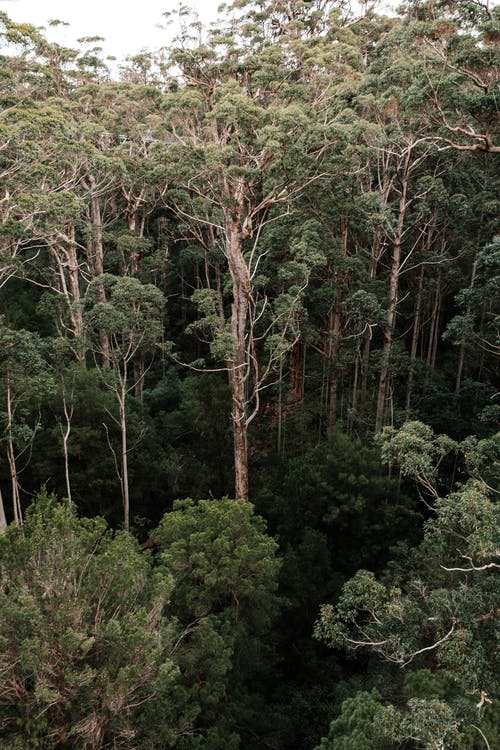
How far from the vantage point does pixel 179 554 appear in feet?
33.5

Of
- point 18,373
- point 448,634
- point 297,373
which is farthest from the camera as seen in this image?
point 297,373

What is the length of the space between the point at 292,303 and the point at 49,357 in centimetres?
774

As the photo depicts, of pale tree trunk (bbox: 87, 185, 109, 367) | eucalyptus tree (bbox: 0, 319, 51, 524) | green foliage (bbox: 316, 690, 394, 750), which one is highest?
pale tree trunk (bbox: 87, 185, 109, 367)

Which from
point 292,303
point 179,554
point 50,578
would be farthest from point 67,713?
point 292,303

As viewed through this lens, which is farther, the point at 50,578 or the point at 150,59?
the point at 150,59

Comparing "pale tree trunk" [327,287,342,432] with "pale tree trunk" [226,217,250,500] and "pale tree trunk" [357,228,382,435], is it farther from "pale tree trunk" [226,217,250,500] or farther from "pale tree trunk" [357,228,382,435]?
"pale tree trunk" [226,217,250,500]

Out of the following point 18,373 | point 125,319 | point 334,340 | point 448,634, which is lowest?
point 448,634

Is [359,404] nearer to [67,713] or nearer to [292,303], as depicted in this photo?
[292,303]

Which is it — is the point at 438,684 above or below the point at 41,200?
below

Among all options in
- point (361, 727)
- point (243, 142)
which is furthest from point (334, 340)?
point (361, 727)

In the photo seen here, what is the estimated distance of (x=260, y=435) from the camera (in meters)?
20.6

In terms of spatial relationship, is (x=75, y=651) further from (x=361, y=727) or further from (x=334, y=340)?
(x=334, y=340)

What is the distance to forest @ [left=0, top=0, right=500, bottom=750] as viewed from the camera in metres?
7.24

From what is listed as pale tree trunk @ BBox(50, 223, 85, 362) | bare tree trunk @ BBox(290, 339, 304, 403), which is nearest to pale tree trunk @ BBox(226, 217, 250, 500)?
pale tree trunk @ BBox(50, 223, 85, 362)
